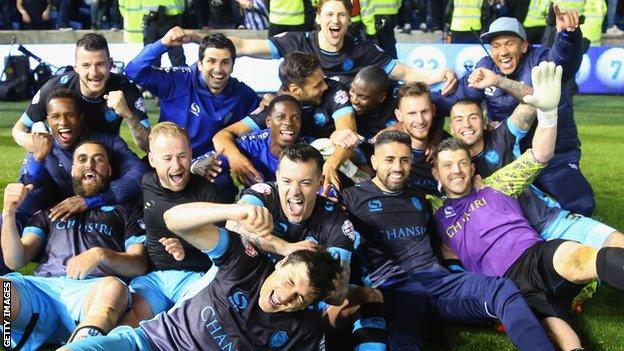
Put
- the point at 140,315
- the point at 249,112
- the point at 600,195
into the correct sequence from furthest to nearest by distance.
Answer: the point at 600,195
the point at 249,112
the point at 140,315

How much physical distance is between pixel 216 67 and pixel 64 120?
50.1 inches

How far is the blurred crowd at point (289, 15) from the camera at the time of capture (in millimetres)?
13641

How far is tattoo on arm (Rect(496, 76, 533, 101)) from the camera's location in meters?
6.59

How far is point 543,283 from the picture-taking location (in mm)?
5434

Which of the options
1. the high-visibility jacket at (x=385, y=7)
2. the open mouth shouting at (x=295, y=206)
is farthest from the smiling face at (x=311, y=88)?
the high-visibility jacket at (x=385, y=7)

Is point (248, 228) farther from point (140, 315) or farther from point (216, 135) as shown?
point (216, 135)

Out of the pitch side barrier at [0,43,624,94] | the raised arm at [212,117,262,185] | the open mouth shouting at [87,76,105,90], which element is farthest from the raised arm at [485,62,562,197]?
the pitch side barrier at [0,43,624,94]

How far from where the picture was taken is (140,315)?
5.32m

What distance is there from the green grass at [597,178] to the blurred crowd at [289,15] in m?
1.62

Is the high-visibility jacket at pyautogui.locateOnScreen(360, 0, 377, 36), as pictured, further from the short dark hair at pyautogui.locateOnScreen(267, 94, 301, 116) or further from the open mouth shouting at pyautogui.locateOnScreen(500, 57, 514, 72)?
the short dark hair at pyautogui.locateOnScreen(267, 94, 301, 116)

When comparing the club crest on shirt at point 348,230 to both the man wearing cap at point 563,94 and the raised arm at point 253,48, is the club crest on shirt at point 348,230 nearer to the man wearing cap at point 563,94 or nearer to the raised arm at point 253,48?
the man wearing cap at point 563,94

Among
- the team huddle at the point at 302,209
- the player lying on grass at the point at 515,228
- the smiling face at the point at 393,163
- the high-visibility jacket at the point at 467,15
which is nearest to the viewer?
the team huddle at the point at 302,209

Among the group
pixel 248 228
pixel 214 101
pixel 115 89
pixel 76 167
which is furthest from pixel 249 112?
pixel 248 228

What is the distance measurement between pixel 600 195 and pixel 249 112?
3.80m
